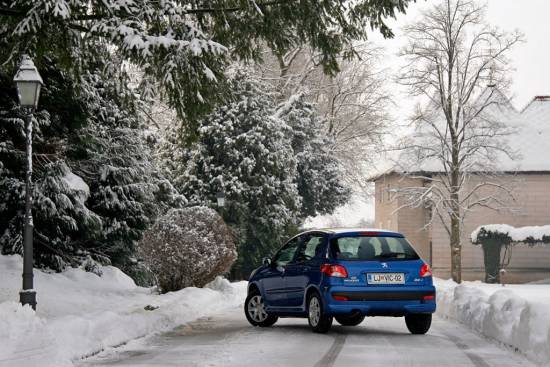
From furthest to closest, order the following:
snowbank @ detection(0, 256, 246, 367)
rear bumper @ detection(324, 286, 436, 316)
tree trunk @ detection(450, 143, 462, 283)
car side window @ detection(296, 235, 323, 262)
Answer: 1. tree trunk @ detection(450, 143, 462, 283)
2. car side window @ detection(296, 235, 323, 262)
3. rear bumper @ detection(324, 286, 436, 316)
4. snowbank @ detection(0, 256, 246, 367)

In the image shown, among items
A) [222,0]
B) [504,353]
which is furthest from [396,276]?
[222,0]

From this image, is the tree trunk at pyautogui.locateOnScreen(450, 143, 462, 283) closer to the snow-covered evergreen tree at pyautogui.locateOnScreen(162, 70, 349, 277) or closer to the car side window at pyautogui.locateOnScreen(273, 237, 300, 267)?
the snow-covered evergreen tree at pyautogui.locateOnScreen(162, 70, 349, 277)

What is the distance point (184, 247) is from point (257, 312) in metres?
7.30

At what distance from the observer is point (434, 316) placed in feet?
63.8

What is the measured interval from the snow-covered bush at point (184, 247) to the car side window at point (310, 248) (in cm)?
831

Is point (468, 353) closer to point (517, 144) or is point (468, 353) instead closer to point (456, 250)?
point (456, 250)

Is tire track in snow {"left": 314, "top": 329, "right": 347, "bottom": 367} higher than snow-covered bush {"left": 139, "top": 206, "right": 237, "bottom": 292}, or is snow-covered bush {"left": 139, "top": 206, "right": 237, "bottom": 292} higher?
snow-covered bush {"left": 139, "top": 206, "right": 237, "bottom": 292}

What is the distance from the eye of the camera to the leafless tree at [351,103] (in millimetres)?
55094

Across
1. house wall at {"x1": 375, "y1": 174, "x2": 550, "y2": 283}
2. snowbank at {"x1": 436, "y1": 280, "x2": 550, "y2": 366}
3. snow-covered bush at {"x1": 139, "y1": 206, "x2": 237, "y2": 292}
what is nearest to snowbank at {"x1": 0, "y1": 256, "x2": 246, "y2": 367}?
snow-covered bush at {"x1": 139, "y1": 206, "x2": 237, "y2": 292}

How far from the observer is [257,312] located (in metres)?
16.4

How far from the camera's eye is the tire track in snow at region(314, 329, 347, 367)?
1084 cm

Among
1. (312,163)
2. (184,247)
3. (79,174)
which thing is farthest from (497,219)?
(79,174)

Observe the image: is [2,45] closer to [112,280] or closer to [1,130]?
[1,130]

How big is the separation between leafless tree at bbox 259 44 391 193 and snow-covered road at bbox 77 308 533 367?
1546 inches
